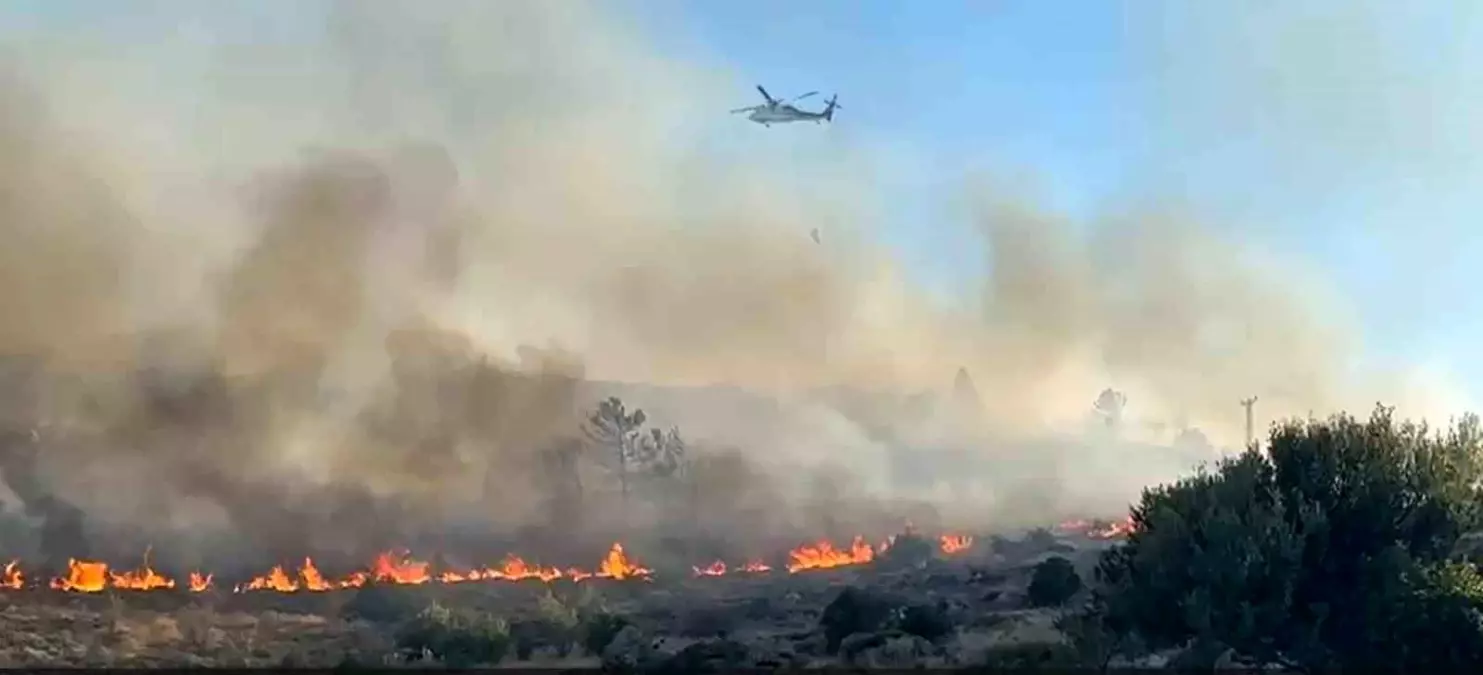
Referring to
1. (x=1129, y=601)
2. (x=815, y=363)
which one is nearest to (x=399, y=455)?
(x=815, y=363)

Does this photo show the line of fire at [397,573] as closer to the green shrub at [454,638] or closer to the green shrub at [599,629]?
the green shrub at [454,638]

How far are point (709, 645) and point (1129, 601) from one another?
5079 mm

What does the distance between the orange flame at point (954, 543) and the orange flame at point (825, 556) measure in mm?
856

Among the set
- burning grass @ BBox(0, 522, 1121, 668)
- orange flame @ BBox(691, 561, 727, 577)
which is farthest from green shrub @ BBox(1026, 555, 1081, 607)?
orange flame @ BBox(691, 561, 727, 577)

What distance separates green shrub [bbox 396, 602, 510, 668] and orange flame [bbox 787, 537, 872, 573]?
4489 millimetres

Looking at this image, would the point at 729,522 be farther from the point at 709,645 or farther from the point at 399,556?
the point at 399,556

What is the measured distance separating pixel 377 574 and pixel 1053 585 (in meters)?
9.04

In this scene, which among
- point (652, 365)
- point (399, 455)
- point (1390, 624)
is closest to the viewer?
point (1390, 624)

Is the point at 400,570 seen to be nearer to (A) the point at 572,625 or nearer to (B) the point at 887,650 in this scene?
(A) the point at 572,625

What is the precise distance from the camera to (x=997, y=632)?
1491cm

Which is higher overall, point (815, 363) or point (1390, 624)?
point (815, 363)

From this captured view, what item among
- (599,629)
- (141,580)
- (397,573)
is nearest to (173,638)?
(141,580)

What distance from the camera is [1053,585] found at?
15672 mm

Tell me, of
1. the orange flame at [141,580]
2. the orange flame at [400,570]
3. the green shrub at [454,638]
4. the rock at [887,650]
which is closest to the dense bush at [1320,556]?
the rock at [887,650]
